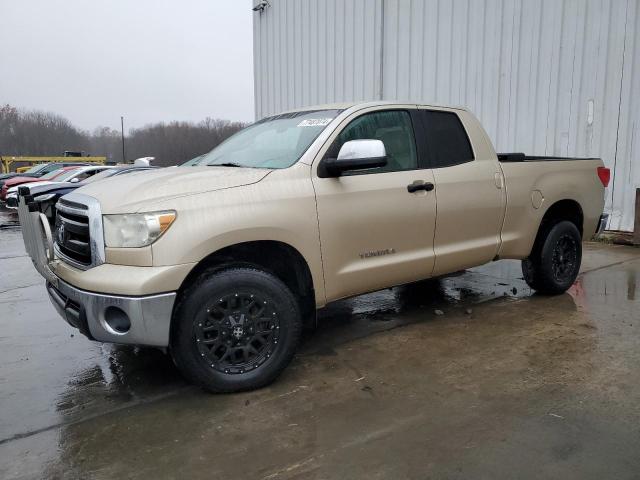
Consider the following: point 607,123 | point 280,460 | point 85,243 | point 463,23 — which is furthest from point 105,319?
point 463,23

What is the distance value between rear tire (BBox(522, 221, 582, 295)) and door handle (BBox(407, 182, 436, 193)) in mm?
1694

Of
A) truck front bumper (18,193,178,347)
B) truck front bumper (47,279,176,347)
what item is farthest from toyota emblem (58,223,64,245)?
truck front bumper (47,279,176,347)

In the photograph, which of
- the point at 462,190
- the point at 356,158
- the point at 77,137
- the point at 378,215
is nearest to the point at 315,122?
the point at 356,158

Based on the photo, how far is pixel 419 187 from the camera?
386 centimetres

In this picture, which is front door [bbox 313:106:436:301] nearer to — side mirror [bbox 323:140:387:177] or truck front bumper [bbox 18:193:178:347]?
side mirror [bbox 323:140:387:177]

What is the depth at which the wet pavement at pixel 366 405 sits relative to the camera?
2.48m

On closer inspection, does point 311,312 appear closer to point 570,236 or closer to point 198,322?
point 198,322

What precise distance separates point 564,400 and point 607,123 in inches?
277

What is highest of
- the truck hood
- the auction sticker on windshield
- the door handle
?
the auction sticker on windshield

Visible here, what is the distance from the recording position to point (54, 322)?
4.83 meters

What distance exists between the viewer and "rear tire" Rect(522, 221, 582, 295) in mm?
4957

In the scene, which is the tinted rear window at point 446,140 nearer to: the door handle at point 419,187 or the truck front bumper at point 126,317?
the door handle at point 419,187

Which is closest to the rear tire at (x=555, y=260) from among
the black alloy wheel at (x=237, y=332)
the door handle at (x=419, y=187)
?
the door handle at (x=419, y=187)

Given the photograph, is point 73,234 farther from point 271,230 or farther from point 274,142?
point 274,142
